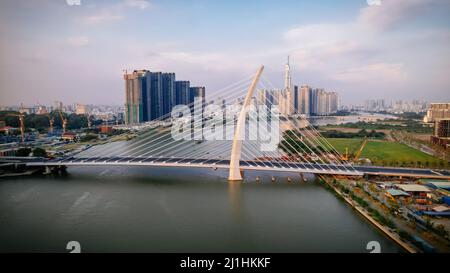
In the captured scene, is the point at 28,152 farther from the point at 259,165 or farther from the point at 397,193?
the point at 397,193

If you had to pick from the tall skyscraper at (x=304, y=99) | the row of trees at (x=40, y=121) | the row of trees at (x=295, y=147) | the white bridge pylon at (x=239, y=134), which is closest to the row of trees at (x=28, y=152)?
the row of trees at (x=40, y=121)

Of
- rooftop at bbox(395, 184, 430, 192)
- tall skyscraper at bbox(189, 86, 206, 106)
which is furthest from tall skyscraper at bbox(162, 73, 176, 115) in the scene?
rooftop at bbox(395, 184, 430, 192)

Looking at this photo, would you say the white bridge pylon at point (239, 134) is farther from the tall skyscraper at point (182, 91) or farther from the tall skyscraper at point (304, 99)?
Result: the tall skyscraper at point (304, 99)

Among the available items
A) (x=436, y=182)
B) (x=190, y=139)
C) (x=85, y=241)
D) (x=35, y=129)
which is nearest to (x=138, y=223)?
(x=85, y=241)

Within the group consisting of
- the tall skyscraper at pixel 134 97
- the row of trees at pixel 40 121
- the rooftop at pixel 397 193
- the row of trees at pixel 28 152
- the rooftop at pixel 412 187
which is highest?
the tall skyscraper at pixel 134 97

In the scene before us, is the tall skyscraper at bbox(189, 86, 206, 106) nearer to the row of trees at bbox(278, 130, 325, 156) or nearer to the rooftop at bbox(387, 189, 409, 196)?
the row of trees at bbox(278, 130, 325, 156)
